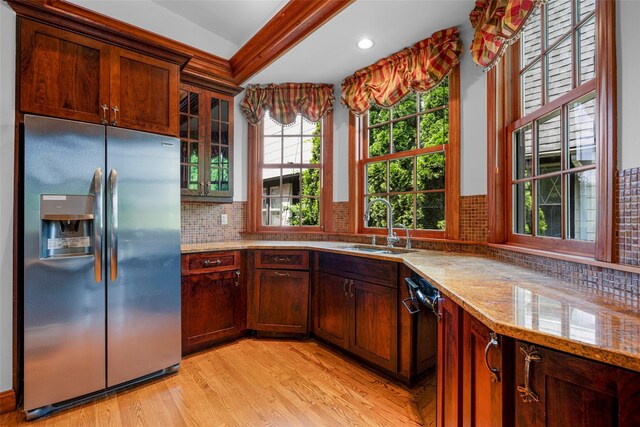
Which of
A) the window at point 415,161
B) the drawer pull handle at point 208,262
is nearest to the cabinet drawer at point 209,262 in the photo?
the drawer pull handle at point 208,262

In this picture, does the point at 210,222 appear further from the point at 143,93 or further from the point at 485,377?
the point at 485,377

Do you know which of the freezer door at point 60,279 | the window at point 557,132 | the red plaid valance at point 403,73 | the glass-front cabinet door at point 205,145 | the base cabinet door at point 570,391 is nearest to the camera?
the base cabinet door at point 570,391

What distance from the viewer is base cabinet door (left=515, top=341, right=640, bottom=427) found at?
624 millimetres

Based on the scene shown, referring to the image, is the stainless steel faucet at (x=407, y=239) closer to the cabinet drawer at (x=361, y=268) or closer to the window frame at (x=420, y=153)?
the window frame at (x=420, y=153)

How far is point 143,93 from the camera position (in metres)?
2.07

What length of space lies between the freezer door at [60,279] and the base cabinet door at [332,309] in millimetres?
1561

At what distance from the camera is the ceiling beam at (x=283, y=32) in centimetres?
208

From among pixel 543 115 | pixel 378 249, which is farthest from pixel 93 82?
pixel 543 115

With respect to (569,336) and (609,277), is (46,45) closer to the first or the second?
(569,336)

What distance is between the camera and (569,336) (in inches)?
27.4

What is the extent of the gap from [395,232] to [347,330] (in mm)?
975

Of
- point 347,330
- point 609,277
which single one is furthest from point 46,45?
point 609,277

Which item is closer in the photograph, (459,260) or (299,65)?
(459,260)

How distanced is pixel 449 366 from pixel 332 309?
1.32 meters
